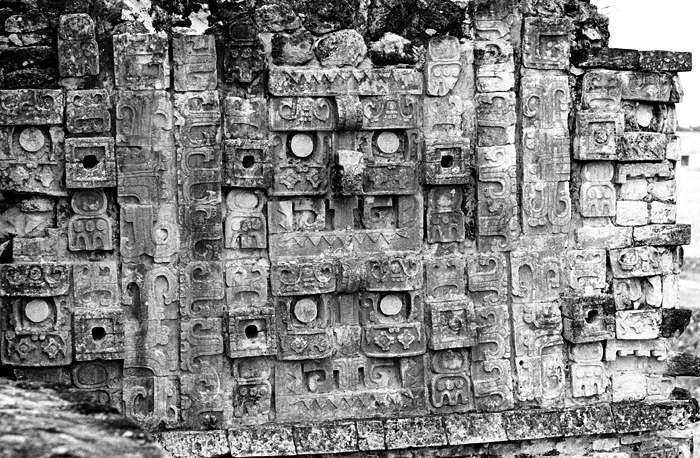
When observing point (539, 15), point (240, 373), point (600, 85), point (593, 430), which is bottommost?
point (593, 430)

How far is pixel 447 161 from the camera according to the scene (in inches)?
288

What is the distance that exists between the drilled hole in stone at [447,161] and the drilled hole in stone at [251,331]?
159 cm

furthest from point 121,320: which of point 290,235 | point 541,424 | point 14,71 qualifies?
point 541,424

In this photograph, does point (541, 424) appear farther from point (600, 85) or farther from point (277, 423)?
point (600, 85)

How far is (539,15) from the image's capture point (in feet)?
24.4

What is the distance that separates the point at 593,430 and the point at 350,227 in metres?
2.15

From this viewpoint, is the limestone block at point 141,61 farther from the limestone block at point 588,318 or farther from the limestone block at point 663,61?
the limestone block at point 663,61

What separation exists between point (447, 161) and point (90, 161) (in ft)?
7.38

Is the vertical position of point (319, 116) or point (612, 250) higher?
point (319, 116)

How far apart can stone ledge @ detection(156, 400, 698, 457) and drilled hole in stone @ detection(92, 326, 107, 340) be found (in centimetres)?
71

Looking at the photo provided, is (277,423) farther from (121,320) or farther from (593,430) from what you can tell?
(593,430)

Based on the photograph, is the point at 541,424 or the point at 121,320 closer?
the point at 121,320

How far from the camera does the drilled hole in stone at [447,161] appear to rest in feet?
24.0

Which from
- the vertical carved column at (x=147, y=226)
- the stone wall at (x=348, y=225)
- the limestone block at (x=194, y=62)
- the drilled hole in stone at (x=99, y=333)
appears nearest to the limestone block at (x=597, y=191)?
the stone wall at (x=348, y=225)
